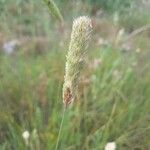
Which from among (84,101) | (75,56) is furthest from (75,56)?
(84,101)

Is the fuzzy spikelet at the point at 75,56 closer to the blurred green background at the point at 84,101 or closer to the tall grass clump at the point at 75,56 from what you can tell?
the tall grass clump at the point at 75,56

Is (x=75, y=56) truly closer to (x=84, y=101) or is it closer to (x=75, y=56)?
(x=75, y=56)

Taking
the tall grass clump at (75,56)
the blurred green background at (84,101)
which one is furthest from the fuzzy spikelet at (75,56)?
the blurred green background at (84,101)

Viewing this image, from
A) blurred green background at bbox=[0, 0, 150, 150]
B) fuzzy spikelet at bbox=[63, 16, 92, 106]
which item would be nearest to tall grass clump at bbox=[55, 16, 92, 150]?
fuzzy spikelet at bbox=[63, 16, 92, 106]

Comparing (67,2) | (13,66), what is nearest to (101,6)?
(67,2)

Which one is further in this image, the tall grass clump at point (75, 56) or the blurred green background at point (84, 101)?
the blurred green background at point (84, 101)

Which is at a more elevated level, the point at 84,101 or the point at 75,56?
the point at 84,101

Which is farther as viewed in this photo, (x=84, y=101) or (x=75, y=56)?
(x=84, y=101)

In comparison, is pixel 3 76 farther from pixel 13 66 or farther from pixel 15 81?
pixel 13 66

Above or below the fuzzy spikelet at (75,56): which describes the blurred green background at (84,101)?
above

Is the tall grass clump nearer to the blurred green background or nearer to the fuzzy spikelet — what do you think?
the fuzzy spikelet
